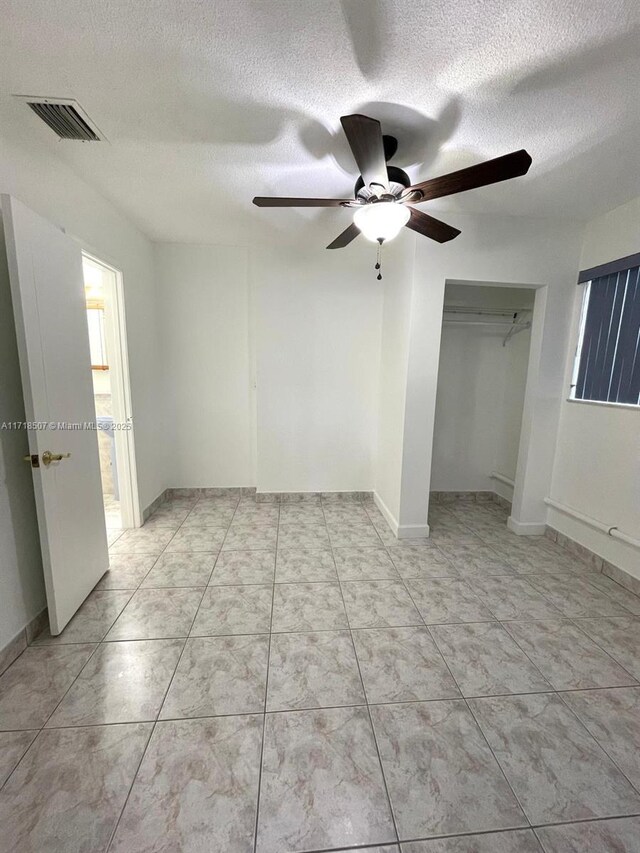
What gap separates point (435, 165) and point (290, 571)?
2.70 meters

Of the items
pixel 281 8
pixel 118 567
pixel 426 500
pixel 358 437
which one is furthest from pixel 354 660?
pixel 281 8

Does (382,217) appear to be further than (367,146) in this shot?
Yes

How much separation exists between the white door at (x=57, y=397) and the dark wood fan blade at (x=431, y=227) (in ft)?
6.23

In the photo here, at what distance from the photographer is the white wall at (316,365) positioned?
3232mm

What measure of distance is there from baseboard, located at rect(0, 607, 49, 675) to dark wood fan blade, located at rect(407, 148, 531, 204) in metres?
2.83

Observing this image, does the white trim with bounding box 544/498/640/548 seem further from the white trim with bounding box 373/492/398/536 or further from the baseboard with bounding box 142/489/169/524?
the baseboard with bounding box 142/489/169/524

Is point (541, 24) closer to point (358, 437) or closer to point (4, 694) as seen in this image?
point (358, 437)

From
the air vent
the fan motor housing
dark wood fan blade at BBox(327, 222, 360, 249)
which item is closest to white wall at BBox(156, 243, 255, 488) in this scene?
dark wood fan blade at BBox(327, 222, 360, 249)

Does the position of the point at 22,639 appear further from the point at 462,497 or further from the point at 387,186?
the point at 462,497

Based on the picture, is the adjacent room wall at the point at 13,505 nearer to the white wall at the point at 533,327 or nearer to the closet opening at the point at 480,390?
the white wall at the point at 533,327

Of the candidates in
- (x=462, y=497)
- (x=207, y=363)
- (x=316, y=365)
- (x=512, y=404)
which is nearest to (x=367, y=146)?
(x=316, y=365)

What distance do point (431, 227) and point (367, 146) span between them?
70 cm

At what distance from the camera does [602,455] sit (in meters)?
2.40

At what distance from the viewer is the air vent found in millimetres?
1452
